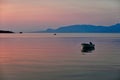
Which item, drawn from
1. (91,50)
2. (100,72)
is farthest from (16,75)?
(91,50)

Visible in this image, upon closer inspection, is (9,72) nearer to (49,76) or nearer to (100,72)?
(49,76)

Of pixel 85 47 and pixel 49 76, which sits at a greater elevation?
pixel 85 47

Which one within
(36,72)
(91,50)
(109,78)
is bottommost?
(109,78)

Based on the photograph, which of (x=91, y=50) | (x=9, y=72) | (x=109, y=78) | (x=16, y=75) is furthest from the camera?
(x=91, y=50)

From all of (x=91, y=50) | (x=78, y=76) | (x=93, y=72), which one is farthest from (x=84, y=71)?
(x=91, y=50)

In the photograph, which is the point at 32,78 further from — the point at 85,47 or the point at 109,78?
the point at 85,47

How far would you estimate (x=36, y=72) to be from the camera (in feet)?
31.5

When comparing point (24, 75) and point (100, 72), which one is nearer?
point (24, 75)

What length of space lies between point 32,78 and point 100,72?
2270 millimetres

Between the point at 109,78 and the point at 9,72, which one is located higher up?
the point at 9,72

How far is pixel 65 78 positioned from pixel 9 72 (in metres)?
1.98

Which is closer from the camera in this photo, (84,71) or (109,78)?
(109,78)

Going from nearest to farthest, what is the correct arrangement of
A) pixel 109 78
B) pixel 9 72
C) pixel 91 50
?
pixel 109 78 → pixel 9 72 → pixel 91 50

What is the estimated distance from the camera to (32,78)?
8375 millimetres
